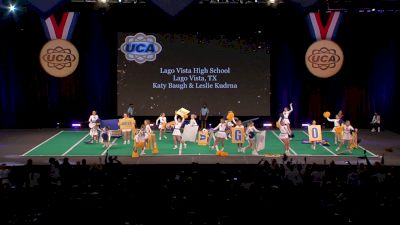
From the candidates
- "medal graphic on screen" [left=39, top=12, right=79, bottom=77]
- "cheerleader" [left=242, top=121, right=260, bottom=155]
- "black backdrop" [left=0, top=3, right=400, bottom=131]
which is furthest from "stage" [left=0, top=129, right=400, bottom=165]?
"medal graphic on screen" [left=39, top=12, right=79, bottom=77]

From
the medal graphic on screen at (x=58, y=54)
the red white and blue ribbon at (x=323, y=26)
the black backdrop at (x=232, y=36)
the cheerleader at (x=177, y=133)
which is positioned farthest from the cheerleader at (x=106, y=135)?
the red white and blue ribbon at (x=323, y=26)

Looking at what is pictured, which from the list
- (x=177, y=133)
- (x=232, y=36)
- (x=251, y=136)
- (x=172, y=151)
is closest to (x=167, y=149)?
(x=172, y=151)

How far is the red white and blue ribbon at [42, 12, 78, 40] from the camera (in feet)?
87.6

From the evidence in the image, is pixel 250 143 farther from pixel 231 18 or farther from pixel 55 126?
pixel 55 126

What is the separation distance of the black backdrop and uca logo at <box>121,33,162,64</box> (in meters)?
0.43

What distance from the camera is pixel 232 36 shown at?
93.4 feet

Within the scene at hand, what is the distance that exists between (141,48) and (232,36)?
13.8 ft

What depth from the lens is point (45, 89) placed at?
Answer: 1145 inches

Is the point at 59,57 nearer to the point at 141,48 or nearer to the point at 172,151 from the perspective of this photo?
the point at 141,48

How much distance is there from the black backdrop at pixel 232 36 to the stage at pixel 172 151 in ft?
7.29

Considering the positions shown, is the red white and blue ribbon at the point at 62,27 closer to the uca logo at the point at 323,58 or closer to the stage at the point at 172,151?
the stage at the point at 172,151

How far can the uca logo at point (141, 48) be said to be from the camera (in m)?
28.2

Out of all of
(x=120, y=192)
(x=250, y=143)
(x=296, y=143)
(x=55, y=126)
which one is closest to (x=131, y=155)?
(x=250, y=143)

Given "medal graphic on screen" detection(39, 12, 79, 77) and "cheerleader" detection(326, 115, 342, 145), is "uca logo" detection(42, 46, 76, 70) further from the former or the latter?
"cheerleader" detection(326, 115, 342, 145)
